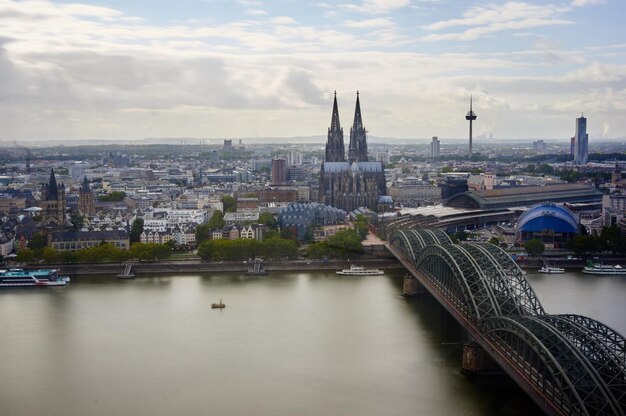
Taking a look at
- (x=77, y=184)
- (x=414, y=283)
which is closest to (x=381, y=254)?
(x=414, y=283)

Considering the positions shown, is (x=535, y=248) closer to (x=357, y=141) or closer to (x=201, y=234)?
(x=201, y=234)

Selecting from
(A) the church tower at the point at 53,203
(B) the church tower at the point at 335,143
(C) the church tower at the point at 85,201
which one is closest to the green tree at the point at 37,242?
(A) the church tower at the point at 53,203

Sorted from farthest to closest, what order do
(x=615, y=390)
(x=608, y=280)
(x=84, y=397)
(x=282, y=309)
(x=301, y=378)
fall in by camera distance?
(x=608, y=280), (x=282, y=309), (x=301, y=378), (x=84, y=397), (x=615, y=390)

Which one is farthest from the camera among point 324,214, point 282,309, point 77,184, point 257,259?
point 77,184

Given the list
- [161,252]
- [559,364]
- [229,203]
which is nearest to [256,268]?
[161,252]

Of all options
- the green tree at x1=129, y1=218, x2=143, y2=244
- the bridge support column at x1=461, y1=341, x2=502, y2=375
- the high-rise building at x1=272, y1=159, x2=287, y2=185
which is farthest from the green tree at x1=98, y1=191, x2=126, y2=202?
the bridge support column at x1=461, y1=341, x2=502, y2=375

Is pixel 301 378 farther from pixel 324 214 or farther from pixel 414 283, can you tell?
pixel 324 214

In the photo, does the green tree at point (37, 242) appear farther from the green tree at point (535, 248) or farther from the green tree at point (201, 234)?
the green tree at point (535, 248)

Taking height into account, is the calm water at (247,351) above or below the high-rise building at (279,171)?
below
